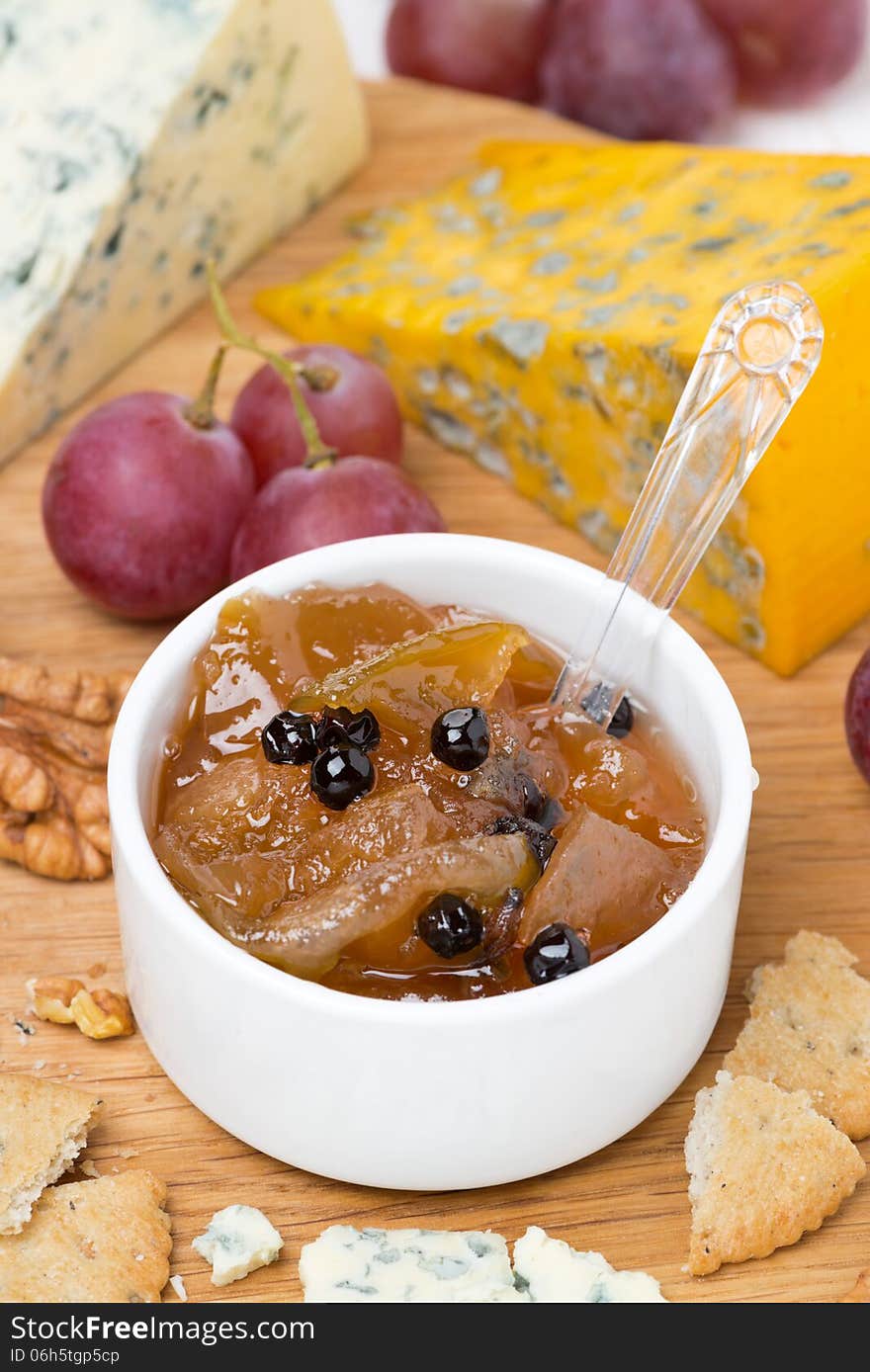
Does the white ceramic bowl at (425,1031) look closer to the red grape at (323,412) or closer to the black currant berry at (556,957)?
the black currant berry at (556,957)

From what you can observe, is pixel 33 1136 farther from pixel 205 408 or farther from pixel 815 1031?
pixel 205 408

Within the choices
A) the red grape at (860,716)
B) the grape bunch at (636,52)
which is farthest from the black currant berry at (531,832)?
the grape bunch at (636,52)

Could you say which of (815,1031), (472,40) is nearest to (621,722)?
(815,1031)

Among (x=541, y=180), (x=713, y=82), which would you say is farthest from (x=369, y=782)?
(x=713, y=82)

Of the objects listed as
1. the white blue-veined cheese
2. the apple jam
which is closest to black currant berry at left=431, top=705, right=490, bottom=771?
the apple jam

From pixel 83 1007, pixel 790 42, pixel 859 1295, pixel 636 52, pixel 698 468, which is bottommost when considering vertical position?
pixel 859 1295

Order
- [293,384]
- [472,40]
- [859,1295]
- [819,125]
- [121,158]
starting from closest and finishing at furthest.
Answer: [859,1295] → [293,384] → [121,158] → [472,40] → [819,125]

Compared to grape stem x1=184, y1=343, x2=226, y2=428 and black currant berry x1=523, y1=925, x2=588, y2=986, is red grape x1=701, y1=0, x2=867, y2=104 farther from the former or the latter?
black currant berry x1=523, y1=925, x2=588, y2=986
